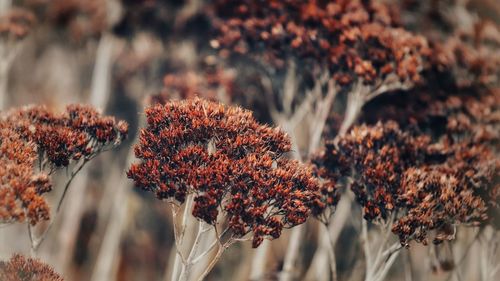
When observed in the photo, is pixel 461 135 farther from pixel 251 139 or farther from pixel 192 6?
pixel 192 6

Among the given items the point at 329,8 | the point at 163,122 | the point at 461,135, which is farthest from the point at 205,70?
Answer: the point at 461,135

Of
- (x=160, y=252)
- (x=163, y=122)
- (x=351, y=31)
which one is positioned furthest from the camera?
(x=160, y=252)

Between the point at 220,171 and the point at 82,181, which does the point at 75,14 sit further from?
the point at 220,171

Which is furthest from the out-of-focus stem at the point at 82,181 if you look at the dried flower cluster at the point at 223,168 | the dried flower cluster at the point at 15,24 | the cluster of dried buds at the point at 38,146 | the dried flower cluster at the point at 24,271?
the dried flower cluster at the point at 223,168

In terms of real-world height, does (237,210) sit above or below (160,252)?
below

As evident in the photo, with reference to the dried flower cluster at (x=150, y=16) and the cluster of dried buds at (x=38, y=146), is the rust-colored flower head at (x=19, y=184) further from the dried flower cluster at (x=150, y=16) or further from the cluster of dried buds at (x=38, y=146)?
the dried flower cluster at (x=150, y=16)

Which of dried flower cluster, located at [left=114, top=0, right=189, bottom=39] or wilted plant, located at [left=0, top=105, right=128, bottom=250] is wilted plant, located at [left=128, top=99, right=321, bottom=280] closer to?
wilted plant, located at [left=0, top=105, right=128, bottom=250]
